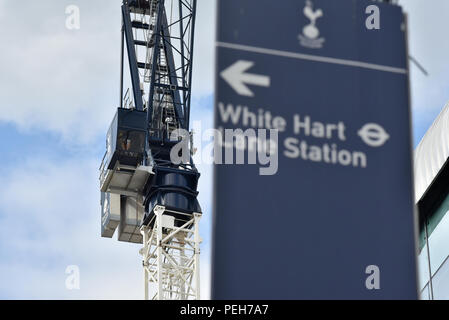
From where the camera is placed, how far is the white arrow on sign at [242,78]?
10211 mm

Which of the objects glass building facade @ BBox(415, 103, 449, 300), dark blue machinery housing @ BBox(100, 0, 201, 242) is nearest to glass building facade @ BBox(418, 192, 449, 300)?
glass building facade @ BBox(415, 103, 449, 300)

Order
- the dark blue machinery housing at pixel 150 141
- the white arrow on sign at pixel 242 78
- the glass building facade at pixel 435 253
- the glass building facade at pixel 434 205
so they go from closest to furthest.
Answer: the white arrow on sign at pixel 242 78, the glass building facade at pixel 435 253, the glass building facade at pixel 434 205, the dark blue machinery housing at pixel 150 141

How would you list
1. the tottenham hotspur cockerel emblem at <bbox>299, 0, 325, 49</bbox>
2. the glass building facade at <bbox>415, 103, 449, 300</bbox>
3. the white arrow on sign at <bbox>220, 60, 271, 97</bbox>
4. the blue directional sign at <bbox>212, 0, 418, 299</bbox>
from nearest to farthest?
the blue directional sign at <bbox>212, 0, 418, 299</bbox> < the white arrow on sign at <bbox>220, 60, 271, 97</bbox> < the tottenham hotspur cockerel emblem at <bbox>299, 0, 325, 49</bbox> < the glass building facade at <bbox>415, 103, 449, 300</bbox>

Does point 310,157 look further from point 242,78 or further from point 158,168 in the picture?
point 158,168

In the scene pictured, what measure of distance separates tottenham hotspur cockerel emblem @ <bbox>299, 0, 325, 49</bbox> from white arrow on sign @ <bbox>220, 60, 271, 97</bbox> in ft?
2.00

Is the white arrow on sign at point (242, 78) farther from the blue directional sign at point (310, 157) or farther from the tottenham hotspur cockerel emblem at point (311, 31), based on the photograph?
the tottenham hotspur cockerel emblem at point (311, 31)

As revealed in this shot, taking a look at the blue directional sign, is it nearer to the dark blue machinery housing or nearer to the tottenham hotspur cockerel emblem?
the tottenham hotspur cockerel emblem

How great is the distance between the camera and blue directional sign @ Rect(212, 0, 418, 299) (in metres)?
9.91

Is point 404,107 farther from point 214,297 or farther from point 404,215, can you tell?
point 214,297

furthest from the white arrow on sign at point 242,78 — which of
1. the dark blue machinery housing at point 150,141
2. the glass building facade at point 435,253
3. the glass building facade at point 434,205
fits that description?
the dark blue machinery housing at point 150,141

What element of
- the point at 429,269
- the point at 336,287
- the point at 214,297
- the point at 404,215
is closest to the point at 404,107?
the point at 404,215

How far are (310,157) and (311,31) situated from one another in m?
1.27

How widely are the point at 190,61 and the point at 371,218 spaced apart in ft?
124

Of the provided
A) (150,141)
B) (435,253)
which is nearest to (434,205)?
(435,253)
